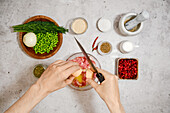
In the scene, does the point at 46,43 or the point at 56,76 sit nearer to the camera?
the point at 56,76

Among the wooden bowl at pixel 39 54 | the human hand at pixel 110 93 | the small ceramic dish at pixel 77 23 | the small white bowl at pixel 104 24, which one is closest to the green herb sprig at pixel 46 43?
the wooden bowl at pixel 39 54

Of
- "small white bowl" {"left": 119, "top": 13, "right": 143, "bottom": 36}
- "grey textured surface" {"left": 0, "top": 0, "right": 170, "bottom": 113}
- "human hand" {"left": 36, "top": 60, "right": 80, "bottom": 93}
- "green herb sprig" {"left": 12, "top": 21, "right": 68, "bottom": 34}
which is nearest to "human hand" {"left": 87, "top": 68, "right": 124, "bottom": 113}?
"human hand" {"left": 36, "top": 60, "right": 80, "bottom": 93}

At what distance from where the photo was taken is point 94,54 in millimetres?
1312

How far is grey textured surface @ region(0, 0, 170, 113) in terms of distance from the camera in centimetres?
129

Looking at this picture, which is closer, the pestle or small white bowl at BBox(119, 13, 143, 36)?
the pestle

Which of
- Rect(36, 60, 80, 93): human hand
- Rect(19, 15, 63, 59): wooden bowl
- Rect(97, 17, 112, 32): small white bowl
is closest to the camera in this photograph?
Rect(36, 60, 80, 93): human hand

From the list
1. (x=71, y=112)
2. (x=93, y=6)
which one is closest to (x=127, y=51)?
(x=93, y=6)

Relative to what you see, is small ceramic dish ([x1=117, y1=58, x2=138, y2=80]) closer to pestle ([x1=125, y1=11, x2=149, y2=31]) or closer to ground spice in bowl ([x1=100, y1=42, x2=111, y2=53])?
ground spice in bowl ([x1=100, y1=42, x2=111, y2=53])

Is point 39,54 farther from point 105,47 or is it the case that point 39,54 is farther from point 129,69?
point 129,69

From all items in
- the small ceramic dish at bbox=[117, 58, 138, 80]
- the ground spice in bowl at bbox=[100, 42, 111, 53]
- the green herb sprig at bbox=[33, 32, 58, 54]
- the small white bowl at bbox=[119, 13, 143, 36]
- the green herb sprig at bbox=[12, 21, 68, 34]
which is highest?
the green herb sprig at bbox=[12, 21, 68, 34]

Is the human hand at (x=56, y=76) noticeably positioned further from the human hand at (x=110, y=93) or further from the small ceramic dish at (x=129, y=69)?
the small ceramic dish at (x=129, y=69)

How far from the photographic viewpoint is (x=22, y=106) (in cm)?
95

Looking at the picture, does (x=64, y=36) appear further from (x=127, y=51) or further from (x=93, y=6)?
(x=127, y=51)

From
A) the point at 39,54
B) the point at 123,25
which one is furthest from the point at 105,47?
the point at 39,54
